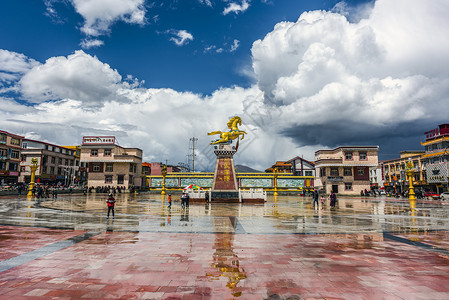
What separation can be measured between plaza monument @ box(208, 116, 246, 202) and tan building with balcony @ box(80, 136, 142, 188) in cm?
2742

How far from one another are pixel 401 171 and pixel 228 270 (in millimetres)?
63150

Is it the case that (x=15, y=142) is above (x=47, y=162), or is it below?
above

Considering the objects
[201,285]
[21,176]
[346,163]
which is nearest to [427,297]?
[201,285]

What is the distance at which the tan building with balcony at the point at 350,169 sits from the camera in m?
52.8

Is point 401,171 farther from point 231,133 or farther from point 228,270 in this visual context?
point 228,270

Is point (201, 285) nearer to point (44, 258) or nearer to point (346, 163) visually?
point (44, 258)

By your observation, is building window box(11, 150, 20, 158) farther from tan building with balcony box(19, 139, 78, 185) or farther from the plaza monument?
the plaza monument

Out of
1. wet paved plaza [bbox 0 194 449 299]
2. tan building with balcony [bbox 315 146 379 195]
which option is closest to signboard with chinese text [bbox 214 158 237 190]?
wet paved plaza [bbox 0 194 449 299]

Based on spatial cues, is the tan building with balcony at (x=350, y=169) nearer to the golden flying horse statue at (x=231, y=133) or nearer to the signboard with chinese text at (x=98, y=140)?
the golden flying horse statue at (x=231, y=133)

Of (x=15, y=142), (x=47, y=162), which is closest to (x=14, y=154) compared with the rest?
(x=15, y=142)

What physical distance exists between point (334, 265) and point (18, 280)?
694 centimetres

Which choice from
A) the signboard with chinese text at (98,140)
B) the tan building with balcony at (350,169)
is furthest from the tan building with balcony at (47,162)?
the tan building with balcony at (350,169)

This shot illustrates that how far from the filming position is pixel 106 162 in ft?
179

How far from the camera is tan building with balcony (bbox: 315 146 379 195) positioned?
173 feet
